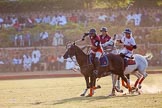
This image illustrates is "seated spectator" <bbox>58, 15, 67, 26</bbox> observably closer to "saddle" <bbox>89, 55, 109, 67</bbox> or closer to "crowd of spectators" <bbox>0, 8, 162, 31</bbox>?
"crowd of spectators" <bbox>0, 8, 162, 31</bbox>

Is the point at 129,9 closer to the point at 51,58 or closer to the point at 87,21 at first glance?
the point at 87,21

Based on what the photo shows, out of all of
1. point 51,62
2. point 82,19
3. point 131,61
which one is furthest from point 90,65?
point 82,19

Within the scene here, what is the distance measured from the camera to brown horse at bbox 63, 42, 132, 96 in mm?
18875

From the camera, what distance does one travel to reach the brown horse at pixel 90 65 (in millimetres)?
18875

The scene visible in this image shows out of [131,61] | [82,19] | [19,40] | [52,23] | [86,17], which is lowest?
[131,61]

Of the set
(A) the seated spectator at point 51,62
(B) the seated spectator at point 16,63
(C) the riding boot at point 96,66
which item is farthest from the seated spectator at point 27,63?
(C) the riding boot at point 96,66

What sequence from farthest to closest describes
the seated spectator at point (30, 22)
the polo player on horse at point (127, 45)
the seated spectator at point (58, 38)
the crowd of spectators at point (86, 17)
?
the crowd of spectators at point (86, 17) < the seated spectator at point (30, 22) < the seated spectator at point (58, 38) < the polo player on horse at point (127, 45)

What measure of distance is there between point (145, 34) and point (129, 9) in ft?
9.78

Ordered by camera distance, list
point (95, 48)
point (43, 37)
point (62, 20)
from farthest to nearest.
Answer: point (62, 20) → point (43, 37) → point (95, 48)

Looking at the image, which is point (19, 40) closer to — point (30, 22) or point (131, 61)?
point (30, 22)

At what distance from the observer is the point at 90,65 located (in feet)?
62.0

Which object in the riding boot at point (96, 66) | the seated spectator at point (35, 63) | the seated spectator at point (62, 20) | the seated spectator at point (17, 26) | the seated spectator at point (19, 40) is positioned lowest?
the seated spectator at point (35, 63)

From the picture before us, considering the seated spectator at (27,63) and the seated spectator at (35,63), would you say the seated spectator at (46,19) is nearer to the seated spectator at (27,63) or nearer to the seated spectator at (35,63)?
the seated spectator at (35,63)

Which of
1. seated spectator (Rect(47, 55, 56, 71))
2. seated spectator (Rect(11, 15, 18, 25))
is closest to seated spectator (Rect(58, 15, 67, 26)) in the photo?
seated spectator (Rect(47, 55, 56, 71))
